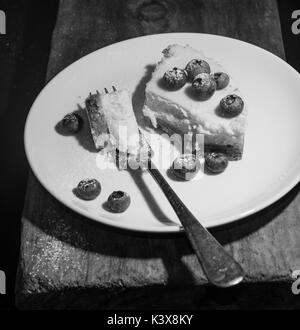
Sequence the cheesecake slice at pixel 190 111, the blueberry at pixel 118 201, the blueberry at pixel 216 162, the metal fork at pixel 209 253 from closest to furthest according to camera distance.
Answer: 1. the metal fork at pixel 209 253
2. the blueberry at pixel 118 201
3. the blueberry at pixel 216 162
4. the cheesecake slice at pixel 190 111

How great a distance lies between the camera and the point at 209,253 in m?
1.47

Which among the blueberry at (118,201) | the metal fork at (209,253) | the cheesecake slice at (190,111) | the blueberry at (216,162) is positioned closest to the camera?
the metal fork at (209,253)

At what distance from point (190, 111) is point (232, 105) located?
0.55 feet

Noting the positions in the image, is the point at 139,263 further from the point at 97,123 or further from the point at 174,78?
the point at 174,78

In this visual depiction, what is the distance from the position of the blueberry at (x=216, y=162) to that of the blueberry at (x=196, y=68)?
0.38 metres

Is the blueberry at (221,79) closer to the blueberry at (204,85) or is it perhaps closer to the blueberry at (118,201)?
the blueberry at (204,85)

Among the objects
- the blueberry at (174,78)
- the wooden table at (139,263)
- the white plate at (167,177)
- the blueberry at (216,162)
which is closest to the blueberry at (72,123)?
the white plate at (167,177)

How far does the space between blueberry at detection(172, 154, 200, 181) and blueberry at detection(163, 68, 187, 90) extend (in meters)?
0.34

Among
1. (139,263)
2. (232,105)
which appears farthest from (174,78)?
(139,263)

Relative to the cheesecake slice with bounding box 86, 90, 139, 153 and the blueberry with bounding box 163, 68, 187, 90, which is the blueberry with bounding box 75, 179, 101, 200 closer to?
the cheesecake slice with bounding box 86, 90, 139, 153

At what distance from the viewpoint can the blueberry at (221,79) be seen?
199 centimetres

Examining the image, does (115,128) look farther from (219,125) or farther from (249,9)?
(249,9)
